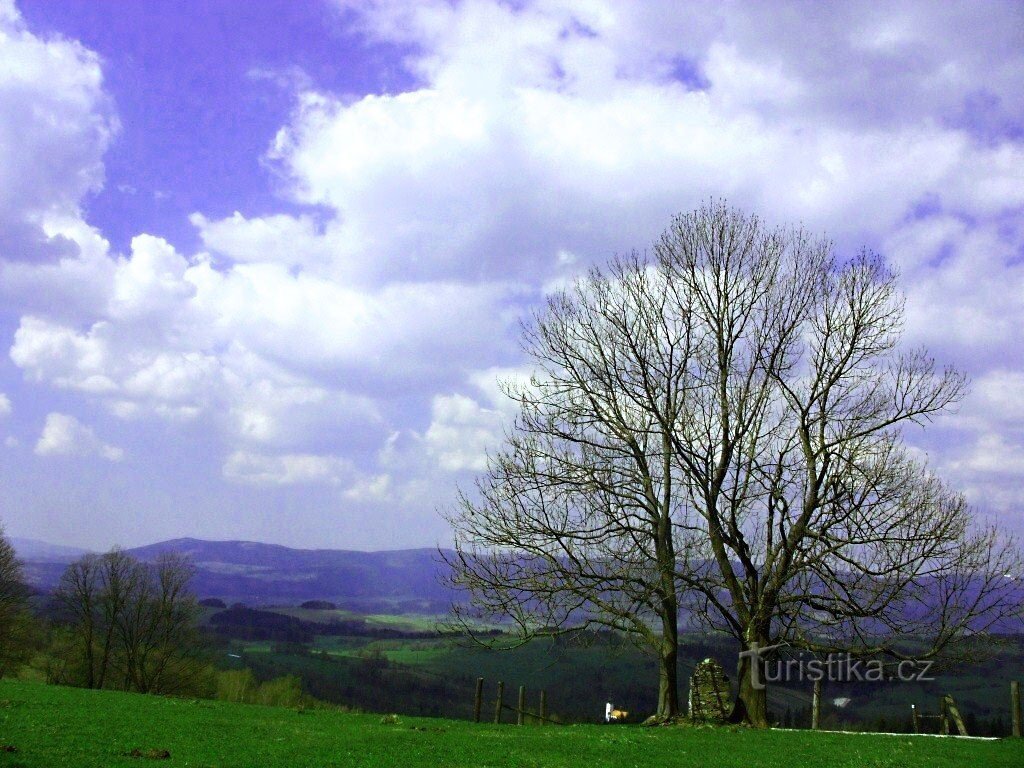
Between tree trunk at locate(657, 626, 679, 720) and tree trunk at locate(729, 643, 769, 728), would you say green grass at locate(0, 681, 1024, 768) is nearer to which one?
tree trunk at locate(729, 643, 769, 728)

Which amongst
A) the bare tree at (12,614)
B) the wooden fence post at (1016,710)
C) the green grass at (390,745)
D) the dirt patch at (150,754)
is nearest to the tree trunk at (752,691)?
the green grass at (390,745)

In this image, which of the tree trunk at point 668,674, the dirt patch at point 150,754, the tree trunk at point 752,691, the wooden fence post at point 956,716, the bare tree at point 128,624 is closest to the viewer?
the dirt patch at point 150,754

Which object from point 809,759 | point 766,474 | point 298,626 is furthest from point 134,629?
point 298,626

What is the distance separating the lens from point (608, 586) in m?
25.6

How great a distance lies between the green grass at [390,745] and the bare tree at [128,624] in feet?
162

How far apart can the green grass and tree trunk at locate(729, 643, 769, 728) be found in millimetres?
2579

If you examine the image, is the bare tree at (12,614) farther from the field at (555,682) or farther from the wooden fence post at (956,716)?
the wooden fence post at (956,716)

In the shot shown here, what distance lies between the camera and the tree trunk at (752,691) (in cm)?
2506

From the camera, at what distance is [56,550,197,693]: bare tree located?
67.1 meters

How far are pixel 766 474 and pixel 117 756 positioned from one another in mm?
19630

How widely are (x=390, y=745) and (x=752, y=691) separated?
14.0 metres

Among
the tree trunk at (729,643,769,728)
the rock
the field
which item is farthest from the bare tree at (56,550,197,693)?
the tree trunk at (729,643,769,728)

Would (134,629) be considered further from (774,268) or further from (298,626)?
(298,626)

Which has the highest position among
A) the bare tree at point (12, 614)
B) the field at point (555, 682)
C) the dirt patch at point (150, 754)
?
the dirt patch at point (150, 754)
